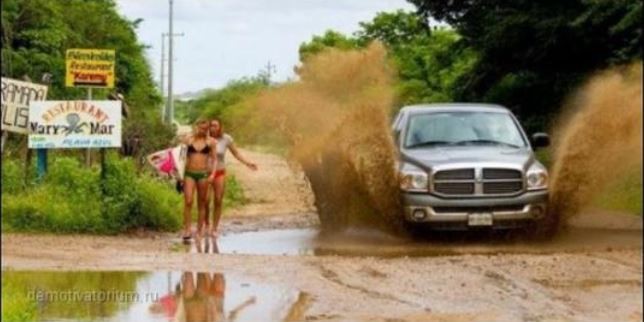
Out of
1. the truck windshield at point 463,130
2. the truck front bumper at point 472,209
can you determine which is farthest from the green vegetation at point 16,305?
the truck windshield at point 463,130

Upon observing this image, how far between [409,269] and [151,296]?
9.76 ft

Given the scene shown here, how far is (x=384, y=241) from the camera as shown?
16.3 m

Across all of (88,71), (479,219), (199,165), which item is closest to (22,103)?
(199,165)

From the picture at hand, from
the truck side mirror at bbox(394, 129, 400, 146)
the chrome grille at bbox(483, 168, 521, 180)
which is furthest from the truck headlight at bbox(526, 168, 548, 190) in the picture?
the truck side mirror at bbox(394, 129, 400, 146)

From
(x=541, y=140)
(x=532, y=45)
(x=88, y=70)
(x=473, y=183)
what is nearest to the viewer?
(x=473, y=183)

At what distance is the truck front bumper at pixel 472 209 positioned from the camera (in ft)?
50.9

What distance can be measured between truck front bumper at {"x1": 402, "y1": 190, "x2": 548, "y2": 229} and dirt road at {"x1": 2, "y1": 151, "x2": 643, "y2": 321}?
0.30 meters

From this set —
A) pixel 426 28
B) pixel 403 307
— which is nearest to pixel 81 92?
pixel 426 28

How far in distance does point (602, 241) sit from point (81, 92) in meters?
22.0

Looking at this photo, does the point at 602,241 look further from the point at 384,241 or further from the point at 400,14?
the point at 400,14

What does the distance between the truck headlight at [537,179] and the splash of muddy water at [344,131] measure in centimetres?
162

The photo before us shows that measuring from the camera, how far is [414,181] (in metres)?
15.7

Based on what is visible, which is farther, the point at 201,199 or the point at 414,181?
the point at 201,199

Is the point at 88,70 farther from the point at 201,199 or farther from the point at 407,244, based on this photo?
the point at 407,244
